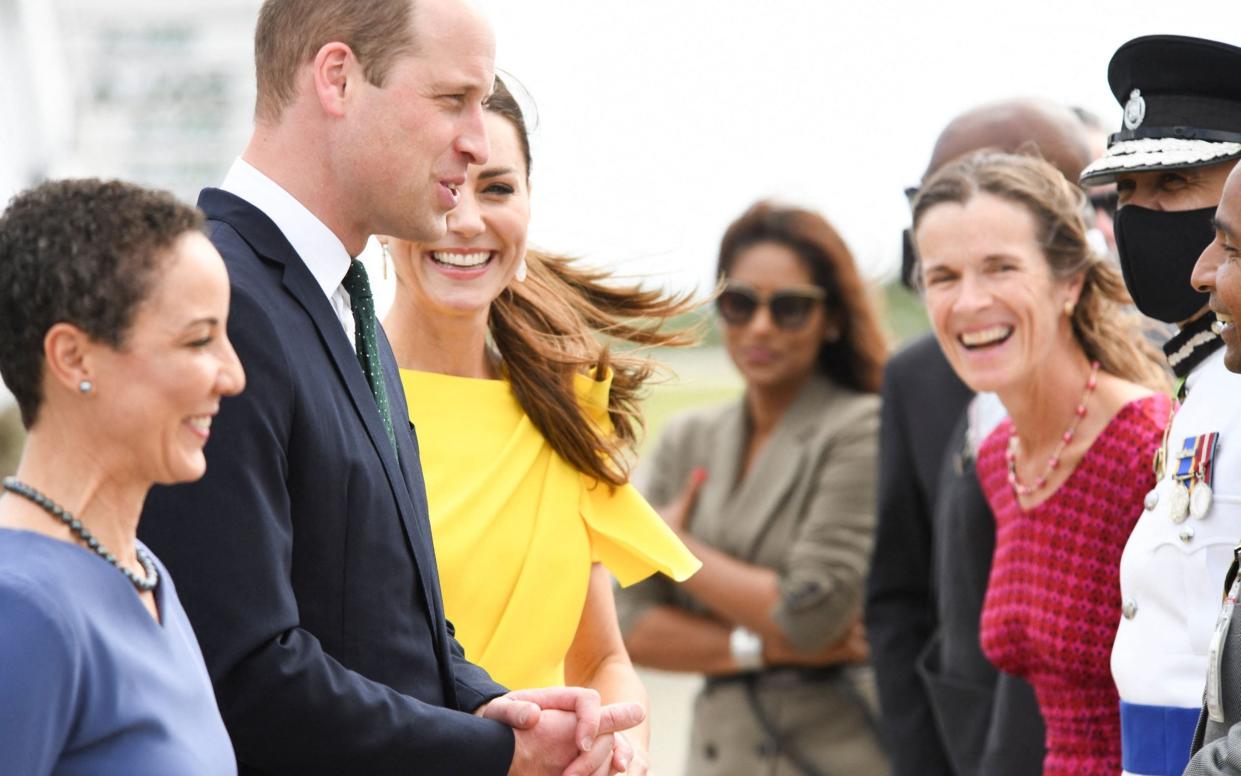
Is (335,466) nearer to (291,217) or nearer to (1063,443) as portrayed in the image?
(291,217)

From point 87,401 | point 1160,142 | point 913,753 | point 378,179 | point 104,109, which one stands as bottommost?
point 913,753

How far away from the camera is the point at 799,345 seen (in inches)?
213

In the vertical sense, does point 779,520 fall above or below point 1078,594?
above

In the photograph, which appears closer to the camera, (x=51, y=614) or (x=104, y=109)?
(x=51, y=614)

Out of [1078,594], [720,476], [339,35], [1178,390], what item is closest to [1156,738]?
[1078,594]

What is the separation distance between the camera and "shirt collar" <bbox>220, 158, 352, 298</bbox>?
2543 mm

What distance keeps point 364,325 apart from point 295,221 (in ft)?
Result: 0.86

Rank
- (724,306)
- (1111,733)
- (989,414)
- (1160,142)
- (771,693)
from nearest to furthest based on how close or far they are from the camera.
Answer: (1160,142) < (1111,733) < (989,414) < (771,693) < (724,306)

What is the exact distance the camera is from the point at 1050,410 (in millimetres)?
3844

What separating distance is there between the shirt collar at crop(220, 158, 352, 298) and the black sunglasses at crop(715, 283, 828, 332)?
2.98 m

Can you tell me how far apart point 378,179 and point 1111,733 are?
204 centimetres

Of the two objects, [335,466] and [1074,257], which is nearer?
[335,466]

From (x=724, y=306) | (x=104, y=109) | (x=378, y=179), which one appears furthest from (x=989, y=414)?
(x=104, y=109)

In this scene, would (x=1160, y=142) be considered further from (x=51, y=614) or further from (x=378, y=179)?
(x=51, y=614)
